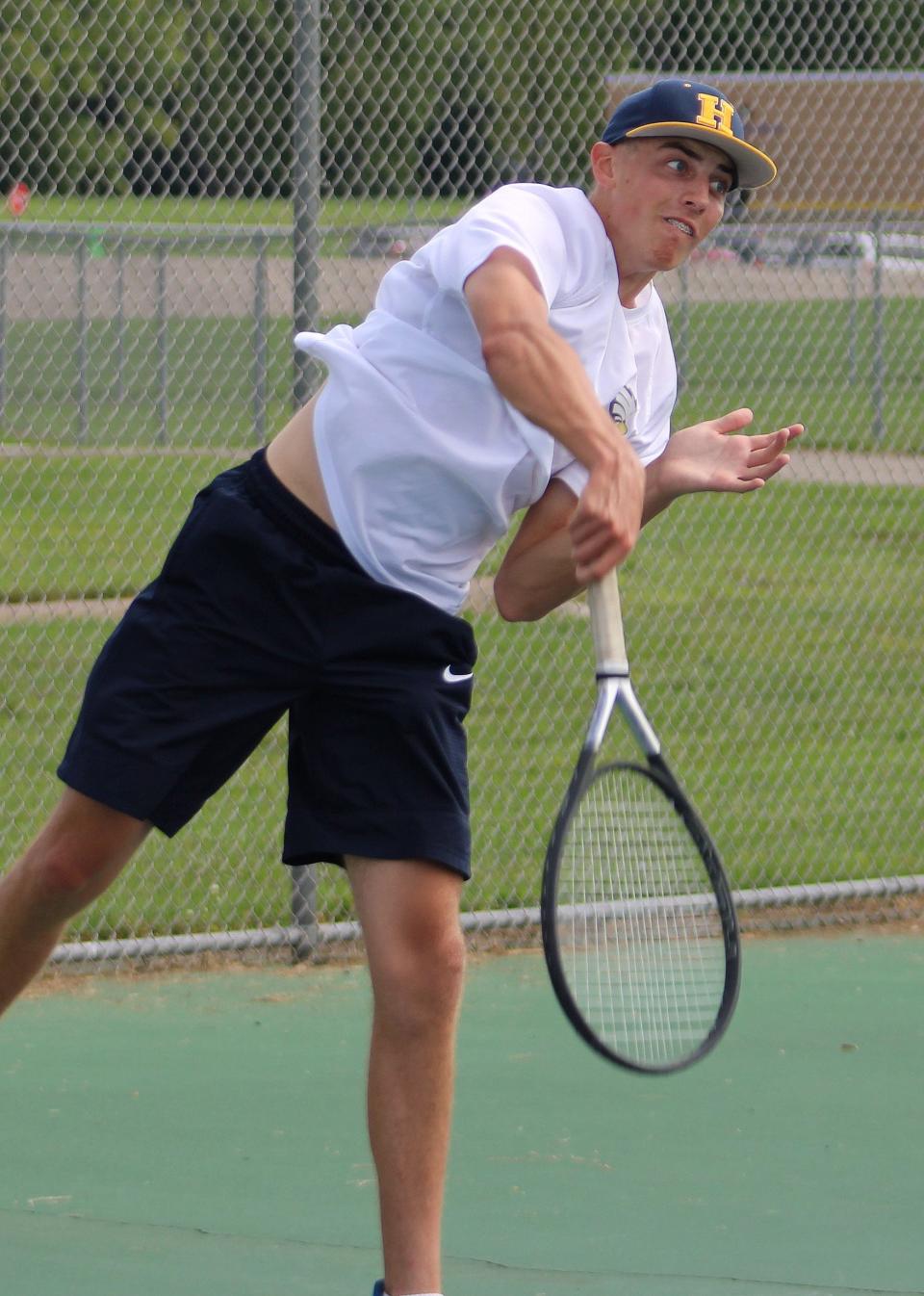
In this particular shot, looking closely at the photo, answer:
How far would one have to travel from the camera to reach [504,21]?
227 inches

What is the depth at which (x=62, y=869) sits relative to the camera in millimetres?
3123

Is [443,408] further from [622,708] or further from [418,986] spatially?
[418,986]

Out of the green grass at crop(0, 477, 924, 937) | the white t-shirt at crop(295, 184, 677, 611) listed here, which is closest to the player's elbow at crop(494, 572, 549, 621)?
the white t-shirt at crop(295, 184, 677, 611)

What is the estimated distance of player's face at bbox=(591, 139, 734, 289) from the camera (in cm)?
297

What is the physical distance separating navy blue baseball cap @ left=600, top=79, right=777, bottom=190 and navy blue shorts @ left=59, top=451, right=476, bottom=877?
73 centimetres

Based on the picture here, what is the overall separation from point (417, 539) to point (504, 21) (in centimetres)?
321

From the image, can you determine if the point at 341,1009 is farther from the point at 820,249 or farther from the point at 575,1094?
the point at 820,249

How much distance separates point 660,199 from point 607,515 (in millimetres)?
607

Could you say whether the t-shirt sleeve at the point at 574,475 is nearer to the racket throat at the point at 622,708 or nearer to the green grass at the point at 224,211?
the racket throat at the point at 622,708

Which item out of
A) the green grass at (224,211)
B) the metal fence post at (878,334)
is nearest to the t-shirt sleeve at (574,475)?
the green grass at (224,211)

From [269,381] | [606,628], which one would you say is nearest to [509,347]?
[606,628]

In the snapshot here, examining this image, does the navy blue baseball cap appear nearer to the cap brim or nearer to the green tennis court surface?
the cap brim

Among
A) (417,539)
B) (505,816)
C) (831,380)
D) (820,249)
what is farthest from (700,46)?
(831,380)

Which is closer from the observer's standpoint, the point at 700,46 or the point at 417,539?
the point at 417,539
